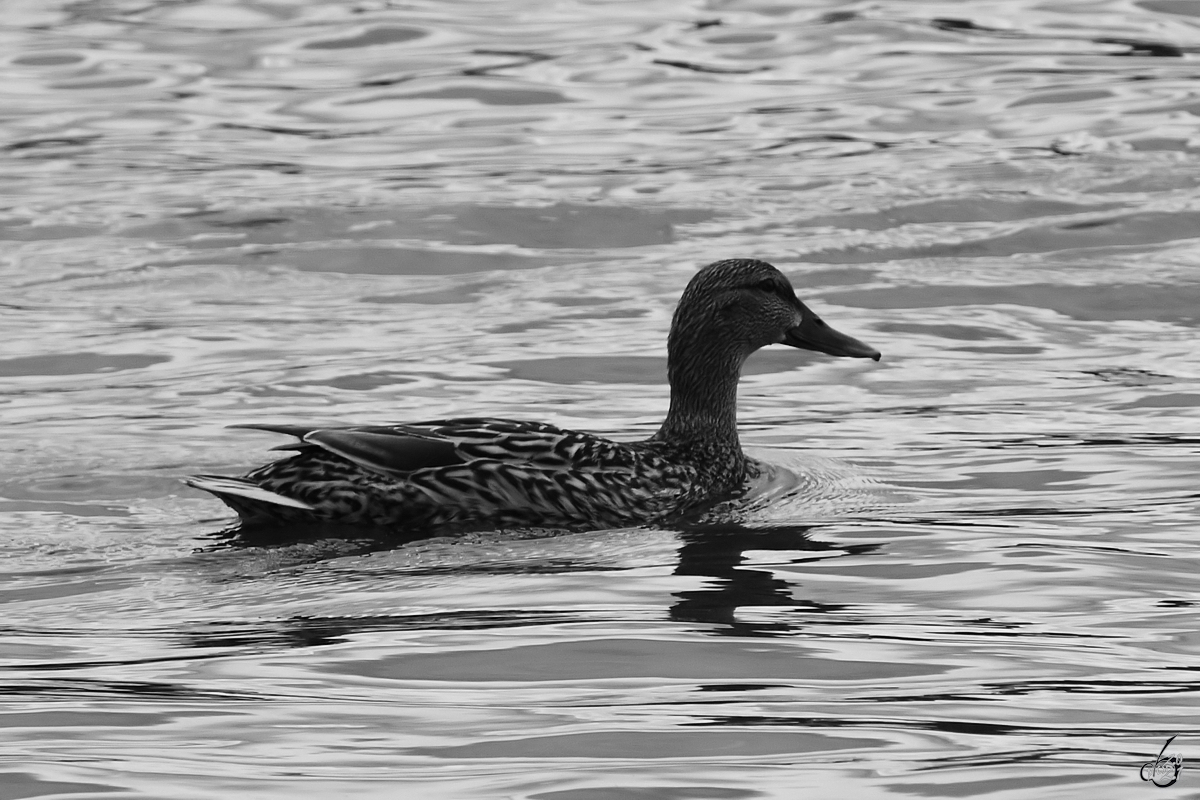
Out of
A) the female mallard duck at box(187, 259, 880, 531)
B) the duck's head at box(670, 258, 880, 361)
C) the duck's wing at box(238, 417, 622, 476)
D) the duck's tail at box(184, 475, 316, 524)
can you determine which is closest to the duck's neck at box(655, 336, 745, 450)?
the duck's head at box(670, 258, 880, 361)

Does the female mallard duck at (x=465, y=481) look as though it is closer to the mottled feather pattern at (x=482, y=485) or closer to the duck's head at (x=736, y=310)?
the mottled feather pattern at (x=482, y=485)

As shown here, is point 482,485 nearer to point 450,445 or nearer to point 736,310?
point 450,445

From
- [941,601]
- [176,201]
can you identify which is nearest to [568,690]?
[941,601]

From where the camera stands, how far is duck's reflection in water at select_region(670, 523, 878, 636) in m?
7.55

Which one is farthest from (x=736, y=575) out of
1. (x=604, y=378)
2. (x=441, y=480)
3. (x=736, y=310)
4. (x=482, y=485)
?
(x=604, y=378)

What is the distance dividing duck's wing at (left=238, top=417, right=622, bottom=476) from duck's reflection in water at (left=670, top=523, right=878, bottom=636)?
59 centimetres

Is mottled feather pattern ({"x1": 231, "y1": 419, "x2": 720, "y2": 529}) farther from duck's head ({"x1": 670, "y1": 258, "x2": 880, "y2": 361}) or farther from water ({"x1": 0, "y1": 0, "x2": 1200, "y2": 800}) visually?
duck's head ({"x1": 670, "y1": 258, "x2": 880, "y2": 361})

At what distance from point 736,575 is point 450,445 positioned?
4.81 ft

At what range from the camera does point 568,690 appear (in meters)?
6.61

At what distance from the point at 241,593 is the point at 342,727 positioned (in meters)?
1.99

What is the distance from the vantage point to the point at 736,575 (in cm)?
838

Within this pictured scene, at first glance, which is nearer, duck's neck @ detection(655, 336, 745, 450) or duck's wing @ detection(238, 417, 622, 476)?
duck's wing @ detection(238, 417, 622, 476)

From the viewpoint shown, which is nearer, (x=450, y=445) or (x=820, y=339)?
(x=450, y=445)

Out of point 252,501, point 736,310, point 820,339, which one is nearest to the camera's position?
point 252,501
